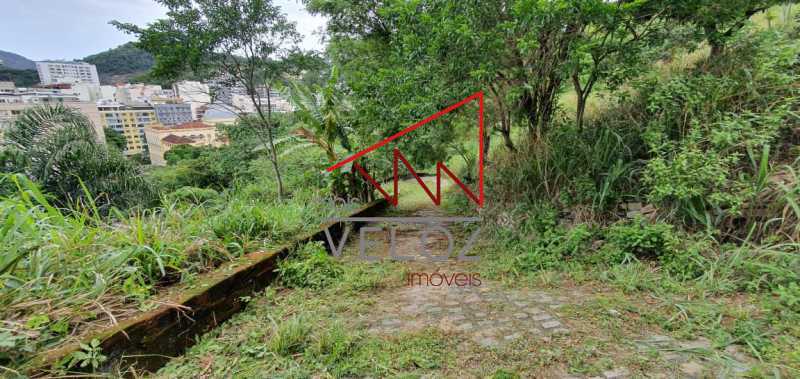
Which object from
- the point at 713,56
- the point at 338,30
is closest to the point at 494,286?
the point at 713,56

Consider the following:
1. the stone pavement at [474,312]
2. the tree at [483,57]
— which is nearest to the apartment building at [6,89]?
the tree at [483,57]

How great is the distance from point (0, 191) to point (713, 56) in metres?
8.97

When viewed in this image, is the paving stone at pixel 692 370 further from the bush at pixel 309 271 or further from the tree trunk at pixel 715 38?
the tree trunk at pixel 715 38

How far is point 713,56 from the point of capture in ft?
11.0

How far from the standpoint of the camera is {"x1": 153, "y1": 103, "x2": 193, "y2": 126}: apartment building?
4372 centimetres

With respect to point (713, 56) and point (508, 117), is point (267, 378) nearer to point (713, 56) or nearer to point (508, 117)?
point (508, 117)

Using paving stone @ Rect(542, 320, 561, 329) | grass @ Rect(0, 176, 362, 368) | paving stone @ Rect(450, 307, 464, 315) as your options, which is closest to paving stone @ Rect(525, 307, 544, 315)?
paving stone @ Rect(542, 320, 561, 329)

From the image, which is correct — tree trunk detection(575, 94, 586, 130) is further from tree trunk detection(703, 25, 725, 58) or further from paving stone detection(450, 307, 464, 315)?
paving stone detection(450, 307, 464, 315)

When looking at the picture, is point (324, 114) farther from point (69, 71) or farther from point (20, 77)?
point (69, 71)

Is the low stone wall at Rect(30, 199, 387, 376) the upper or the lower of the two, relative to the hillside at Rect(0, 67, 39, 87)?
lower

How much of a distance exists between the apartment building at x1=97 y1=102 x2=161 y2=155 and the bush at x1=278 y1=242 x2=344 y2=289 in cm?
4101

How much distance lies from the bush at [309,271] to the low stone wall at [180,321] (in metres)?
0.12

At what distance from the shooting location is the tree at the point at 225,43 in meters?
4.98

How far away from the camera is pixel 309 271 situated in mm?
2955
